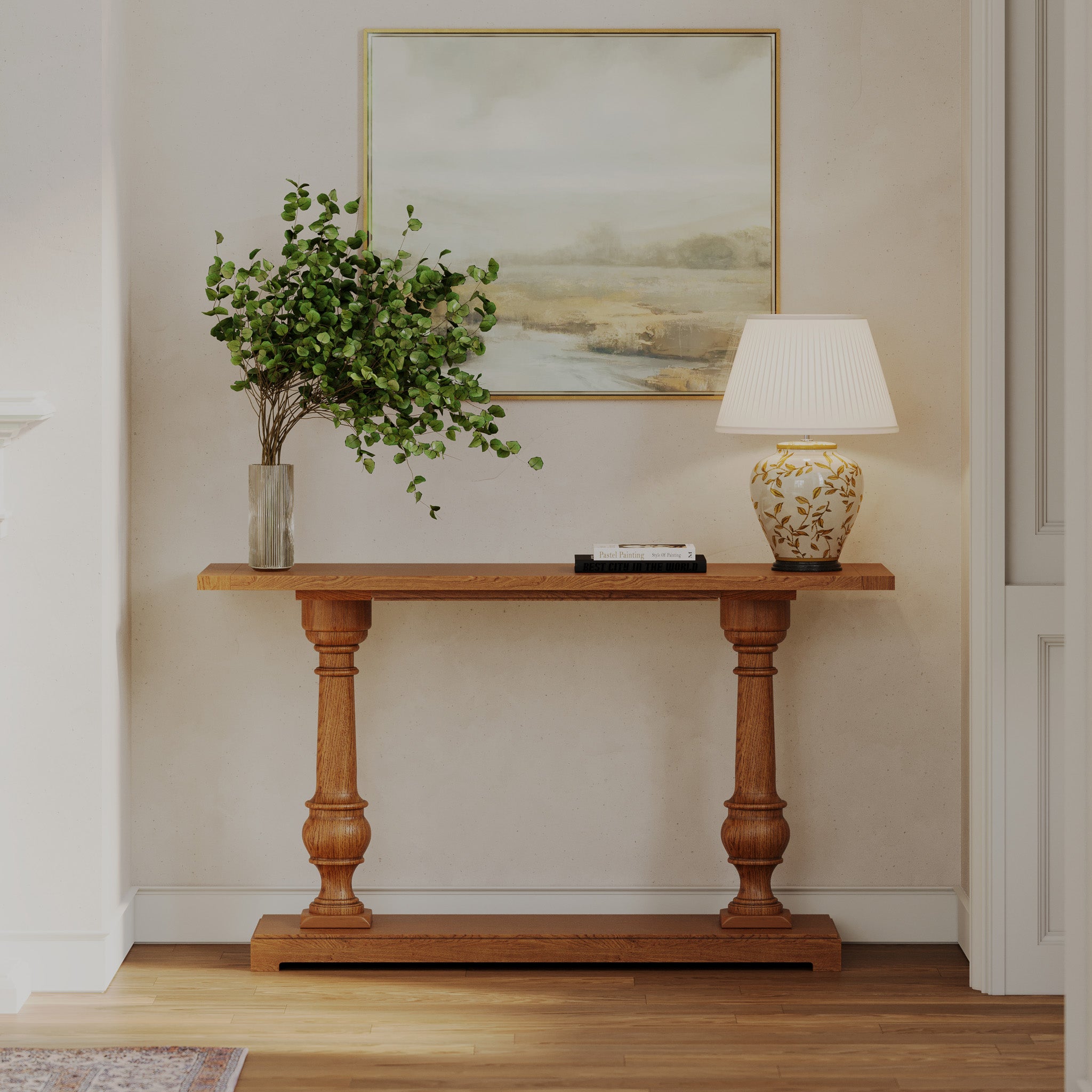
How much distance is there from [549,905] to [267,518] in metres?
1.17

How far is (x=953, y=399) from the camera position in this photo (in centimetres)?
303

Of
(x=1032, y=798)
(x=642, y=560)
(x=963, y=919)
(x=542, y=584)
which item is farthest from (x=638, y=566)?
(x=963, y=919)

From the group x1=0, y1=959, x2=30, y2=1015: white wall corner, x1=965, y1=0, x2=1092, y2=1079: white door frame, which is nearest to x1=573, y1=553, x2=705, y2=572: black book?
x1=965, y1=0, x2=1092, y2=1079: white door frame

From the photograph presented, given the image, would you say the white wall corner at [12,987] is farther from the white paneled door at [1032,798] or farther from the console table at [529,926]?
the white paneled door at [1032,798]

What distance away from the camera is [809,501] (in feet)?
8.96

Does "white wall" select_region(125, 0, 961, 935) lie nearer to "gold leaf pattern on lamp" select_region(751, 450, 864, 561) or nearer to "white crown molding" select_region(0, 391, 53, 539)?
"gold leaf pattern on lamp" select_region(751, 450, 864, 561)

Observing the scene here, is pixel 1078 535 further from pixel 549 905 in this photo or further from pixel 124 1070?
pixel 124 1070

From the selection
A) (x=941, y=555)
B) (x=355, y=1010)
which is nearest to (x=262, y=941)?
(x=355, y=1010)

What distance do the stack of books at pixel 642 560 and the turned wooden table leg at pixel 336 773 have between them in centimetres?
54

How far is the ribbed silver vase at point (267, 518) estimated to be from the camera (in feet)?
9.20

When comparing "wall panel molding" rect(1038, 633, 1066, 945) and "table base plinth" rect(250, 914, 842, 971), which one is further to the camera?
"table base plinth" rect(250, 914, 842, 971)

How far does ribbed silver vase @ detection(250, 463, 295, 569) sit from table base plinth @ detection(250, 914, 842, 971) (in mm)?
862

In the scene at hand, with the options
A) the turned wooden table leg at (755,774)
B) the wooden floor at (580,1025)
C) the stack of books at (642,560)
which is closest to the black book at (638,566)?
the stack of books at (642,560)

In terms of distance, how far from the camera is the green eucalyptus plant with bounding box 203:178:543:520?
272cm
